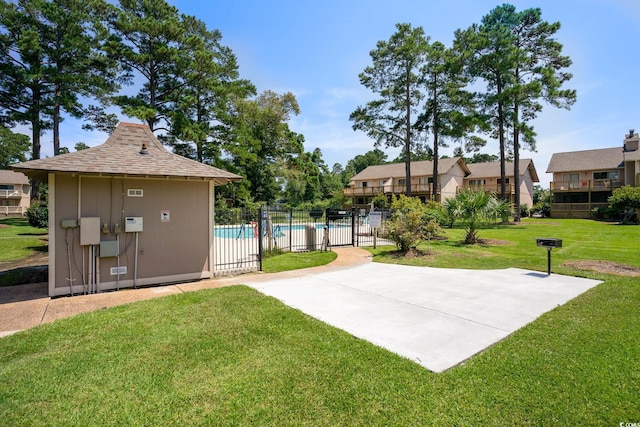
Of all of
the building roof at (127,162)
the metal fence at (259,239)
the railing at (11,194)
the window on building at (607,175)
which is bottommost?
the metal fence at (259,239)

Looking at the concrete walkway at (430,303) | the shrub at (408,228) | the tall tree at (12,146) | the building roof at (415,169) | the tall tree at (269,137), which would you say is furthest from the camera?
the tall tree at (12,146)

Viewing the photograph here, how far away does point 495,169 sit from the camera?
39.5 m

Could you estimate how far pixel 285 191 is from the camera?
44125 millimetres

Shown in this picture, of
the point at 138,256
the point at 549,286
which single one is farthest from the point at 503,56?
the point at 138,256

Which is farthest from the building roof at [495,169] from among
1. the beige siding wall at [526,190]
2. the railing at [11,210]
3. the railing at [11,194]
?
the railing at [11,194]

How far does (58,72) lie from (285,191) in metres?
26.4

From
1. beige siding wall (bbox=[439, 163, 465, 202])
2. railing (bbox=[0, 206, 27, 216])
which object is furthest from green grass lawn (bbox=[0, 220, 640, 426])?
railing (bbox=[0, 206, 27, 216])

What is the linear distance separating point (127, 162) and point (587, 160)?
42234mm

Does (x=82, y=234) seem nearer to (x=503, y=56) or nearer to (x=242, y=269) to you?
(x=242, y=269)

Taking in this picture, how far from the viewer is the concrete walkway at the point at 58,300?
5.09 meters

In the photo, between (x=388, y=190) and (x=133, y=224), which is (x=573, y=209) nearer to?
(x=388, y=190)

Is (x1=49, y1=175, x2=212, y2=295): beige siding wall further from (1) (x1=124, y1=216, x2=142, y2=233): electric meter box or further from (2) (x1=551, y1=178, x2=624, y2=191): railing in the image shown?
(2) (x1=551, y1=178, x2=624, y2=191): railing

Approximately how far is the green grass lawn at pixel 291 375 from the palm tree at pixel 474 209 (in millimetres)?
8661

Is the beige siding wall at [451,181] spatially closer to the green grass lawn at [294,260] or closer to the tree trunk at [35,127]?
the green grass lawn at [294,260]
